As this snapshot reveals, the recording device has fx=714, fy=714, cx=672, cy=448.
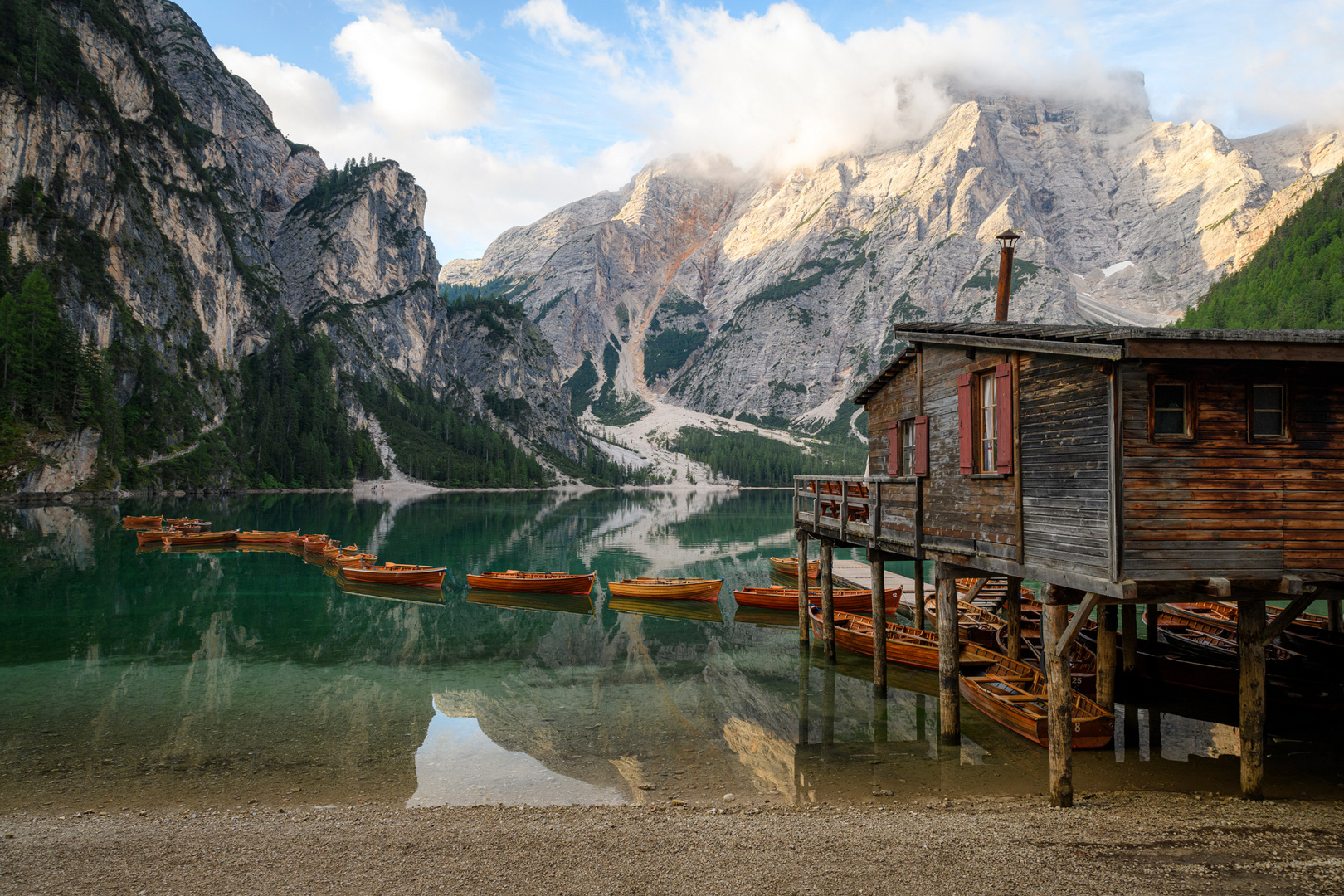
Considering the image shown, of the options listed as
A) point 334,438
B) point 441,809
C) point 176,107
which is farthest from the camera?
point 176,107

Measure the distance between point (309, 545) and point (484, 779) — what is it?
167 feet

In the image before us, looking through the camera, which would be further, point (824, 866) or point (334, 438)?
point (334, 438)

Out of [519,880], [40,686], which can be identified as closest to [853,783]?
[519,880]

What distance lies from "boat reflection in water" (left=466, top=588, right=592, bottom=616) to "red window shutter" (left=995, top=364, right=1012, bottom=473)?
28.2 m

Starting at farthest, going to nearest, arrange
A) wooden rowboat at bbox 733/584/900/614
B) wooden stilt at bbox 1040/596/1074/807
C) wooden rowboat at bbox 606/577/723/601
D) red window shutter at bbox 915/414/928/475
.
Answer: wooden rowboat at bbox 606/577/723/601
wooden rowboat at bbox 733/584/900/614
red window shutter at bbox 915/414/928/475
wooden stilt at bbox 1040/596/1074/807

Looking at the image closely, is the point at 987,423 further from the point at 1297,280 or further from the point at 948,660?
the point at 1297,280

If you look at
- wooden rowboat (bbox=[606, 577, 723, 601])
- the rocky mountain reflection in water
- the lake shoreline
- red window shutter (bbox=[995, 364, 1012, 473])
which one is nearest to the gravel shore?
the rocky mountain reflection in water

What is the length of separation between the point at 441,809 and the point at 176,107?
24873 centimetres

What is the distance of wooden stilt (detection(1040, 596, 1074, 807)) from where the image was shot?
553 inches

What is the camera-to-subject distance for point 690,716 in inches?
838

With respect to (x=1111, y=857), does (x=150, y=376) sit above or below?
above

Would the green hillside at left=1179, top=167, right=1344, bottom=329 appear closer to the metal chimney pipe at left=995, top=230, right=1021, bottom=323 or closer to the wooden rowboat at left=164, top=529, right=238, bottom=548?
the metal chimney pipe at left=995, top=230, right=1021, bottom=323

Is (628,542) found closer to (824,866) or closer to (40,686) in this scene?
(40,686)

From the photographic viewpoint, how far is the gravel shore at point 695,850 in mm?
10586
